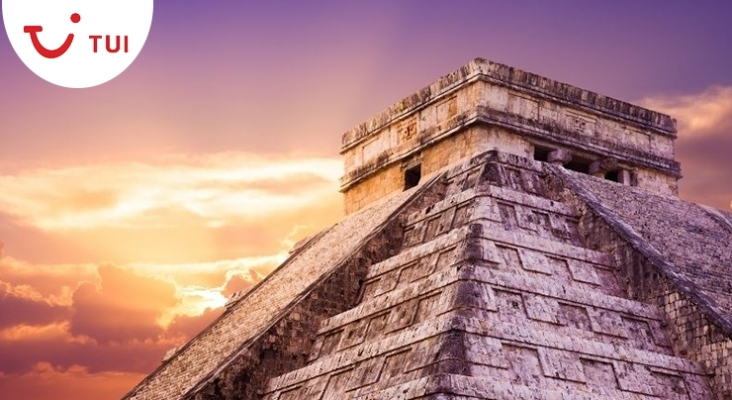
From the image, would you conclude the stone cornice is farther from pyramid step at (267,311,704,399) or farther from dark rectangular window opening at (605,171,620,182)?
pyramid step at (267,311,704,399)

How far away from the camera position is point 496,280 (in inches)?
517

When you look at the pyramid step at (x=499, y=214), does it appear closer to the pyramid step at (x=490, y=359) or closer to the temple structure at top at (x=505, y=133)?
the pyramid step at (x=490, y=359)

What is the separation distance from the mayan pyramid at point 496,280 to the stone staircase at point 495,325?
2 cm

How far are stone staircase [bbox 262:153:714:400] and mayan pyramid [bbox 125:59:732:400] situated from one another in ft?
0.07

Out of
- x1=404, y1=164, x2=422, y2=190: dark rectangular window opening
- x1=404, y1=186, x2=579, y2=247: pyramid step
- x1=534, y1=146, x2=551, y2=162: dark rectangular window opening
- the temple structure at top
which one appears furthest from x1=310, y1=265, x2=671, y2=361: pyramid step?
x1=404, y1=164, x2=422, y2=190: dark rectangular window opening

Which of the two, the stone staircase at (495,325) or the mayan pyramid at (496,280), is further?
the mayan pyramid at (496,280)

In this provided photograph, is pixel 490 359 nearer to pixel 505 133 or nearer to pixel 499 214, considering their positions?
pixel 499 214

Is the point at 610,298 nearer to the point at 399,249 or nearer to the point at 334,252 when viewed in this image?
the point at 399,249

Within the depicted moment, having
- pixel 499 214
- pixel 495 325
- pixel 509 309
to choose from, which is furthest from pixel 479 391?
pixel 499 214

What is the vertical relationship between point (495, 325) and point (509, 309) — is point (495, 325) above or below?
below

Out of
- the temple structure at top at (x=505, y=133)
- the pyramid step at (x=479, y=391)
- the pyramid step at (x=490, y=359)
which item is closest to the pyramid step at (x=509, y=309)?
the pyramid step at (x=490, y=359)

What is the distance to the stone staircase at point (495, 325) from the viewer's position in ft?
39.8

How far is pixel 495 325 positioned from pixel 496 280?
813 millimetres

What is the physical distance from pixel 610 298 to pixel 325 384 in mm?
3501
